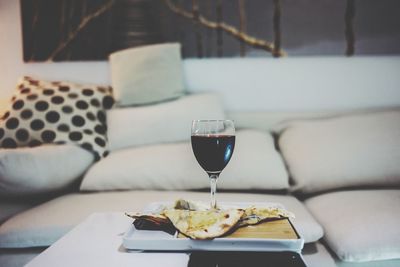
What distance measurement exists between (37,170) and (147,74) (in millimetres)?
750

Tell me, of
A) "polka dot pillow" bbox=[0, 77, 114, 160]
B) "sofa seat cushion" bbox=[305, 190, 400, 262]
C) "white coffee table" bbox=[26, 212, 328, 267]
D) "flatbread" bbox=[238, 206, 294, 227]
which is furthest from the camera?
"polka dot pillow" bbox=[0, 77, 114, 160]

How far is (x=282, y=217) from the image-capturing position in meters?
0.78

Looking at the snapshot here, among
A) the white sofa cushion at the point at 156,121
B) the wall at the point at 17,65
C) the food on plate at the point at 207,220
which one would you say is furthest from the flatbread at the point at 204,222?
the wall at the point at 17,65

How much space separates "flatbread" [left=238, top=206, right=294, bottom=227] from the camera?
2.48 feet

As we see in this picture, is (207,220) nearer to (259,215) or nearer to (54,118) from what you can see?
(259,215)

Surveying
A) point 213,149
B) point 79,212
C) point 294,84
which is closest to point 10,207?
point 79,212

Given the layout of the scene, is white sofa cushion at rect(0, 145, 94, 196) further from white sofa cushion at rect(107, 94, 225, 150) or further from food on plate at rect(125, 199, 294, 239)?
food on plate at rect(125, 199, 294, 239)

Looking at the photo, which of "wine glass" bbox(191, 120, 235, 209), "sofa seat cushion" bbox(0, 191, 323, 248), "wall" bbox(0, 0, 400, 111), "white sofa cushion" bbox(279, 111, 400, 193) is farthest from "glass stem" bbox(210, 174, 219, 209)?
"wall" bbox(0, 0, 400, 111)

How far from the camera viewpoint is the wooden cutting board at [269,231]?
696mm

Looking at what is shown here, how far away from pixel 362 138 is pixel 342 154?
4.4 inches

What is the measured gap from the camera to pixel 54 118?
1689 millimetres

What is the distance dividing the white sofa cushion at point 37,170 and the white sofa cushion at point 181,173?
0.09 metres

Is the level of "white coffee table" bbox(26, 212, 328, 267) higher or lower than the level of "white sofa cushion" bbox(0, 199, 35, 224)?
higher

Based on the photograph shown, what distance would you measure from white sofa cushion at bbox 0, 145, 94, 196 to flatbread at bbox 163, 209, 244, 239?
2.65ft
